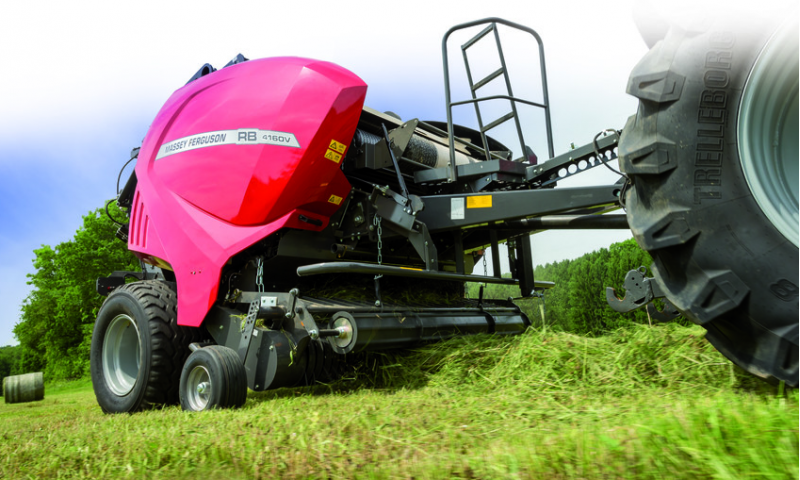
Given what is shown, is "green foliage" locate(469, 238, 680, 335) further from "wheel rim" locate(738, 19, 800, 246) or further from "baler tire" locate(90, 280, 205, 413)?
"wheel rim" locate(738, 19, 800, 246)

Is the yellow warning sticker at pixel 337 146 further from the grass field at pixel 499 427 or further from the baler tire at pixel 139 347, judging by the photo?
the baler tire at pixel 139 347

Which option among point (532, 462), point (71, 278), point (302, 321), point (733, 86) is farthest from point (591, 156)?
point (71, 278)

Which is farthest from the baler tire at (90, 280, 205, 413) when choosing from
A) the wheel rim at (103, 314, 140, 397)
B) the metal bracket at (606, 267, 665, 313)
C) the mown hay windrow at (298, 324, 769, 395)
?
the metal bracket at (606, 267, 665, 313)

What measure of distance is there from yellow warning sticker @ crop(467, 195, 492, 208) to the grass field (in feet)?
3.11

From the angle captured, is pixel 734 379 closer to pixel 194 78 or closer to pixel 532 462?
pixel 532 462

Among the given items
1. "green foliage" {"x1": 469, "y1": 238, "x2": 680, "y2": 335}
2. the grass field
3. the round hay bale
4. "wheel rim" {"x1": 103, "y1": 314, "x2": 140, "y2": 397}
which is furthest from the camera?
the round hay bale

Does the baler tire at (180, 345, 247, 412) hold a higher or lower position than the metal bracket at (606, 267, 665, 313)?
lower

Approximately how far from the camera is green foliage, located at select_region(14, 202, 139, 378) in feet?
68.2

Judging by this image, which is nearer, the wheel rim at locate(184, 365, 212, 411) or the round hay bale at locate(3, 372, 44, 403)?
the wheel rim at locate(184, 365, 212, 411)

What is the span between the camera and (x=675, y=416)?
1.63m

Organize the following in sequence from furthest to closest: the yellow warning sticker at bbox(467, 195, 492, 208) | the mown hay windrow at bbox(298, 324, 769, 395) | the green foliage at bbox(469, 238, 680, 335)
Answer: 1. the green foliage at bbox(469, 238, 680, 335)
2. the yellow warning sticker at bbox(467, 195, 492, 208)
3. the mown hay windrow at bbox(298, 324, 769, 395)

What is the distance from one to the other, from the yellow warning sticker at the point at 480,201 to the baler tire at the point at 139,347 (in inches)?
92.2

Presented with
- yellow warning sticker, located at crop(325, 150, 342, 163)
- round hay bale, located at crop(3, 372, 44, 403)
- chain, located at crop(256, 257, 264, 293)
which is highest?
yellow warning sticker, located at crop(325, 150, 342, 163)

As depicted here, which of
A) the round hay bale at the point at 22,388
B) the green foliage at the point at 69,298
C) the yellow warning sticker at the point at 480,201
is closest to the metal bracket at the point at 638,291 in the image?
the yellow warning sticker at the point at 480,201
